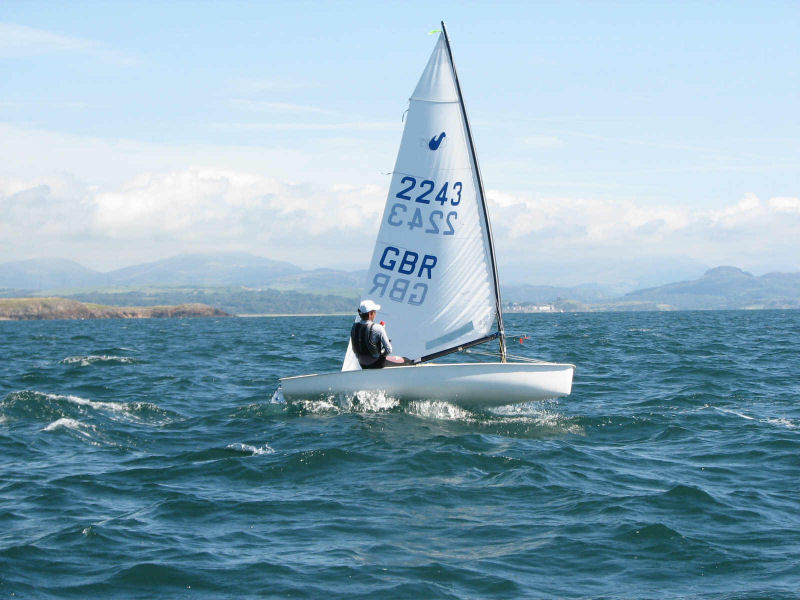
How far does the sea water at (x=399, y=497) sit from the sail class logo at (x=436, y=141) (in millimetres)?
5034

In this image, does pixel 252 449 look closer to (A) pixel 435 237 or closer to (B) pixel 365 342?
(B) pixel 365 342

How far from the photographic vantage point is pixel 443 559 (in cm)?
769

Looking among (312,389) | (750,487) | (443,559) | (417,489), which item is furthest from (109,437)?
(750,487)

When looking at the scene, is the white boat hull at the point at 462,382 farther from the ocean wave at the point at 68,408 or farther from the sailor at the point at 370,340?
the ocean wave at the point at 68,408

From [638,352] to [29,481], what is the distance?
26512mm

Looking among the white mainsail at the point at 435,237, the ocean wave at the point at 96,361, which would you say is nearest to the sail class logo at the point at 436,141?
the white mainsail at the point at 435,237

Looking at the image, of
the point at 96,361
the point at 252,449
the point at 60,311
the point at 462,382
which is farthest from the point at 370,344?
the point at 60,311

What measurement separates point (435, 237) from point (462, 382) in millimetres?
3042

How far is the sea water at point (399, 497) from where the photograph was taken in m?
7.22

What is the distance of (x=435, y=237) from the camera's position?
15.7 m

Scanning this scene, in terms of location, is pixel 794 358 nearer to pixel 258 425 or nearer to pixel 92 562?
pixel 258 425

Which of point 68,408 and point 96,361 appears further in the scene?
point 96,361

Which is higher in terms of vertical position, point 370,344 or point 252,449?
point 370,344

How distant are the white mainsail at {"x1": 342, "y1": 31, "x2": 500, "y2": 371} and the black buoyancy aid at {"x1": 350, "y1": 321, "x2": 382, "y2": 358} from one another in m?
1.01
